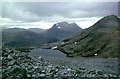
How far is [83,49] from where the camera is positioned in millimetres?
160375

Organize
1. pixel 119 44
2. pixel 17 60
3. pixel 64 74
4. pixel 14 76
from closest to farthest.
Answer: pixel 14 76, pixel 64 74, pixel 17 60, pixel 119 44

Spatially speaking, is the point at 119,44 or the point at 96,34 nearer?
the point at 119,44

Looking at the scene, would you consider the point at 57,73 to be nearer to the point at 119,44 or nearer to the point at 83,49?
the point at 119,44

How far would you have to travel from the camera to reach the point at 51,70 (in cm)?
4112

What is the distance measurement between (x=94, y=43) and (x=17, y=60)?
125740 millimetres

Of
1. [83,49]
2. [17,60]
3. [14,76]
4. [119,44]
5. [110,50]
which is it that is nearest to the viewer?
[14,76]

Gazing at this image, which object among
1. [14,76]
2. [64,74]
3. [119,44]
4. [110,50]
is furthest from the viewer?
[119,44]

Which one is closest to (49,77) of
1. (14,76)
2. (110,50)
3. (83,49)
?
(14,76)

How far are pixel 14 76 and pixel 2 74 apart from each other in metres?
1.64

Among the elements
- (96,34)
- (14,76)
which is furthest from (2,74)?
(96,34)

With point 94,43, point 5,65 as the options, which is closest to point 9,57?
point 5,65

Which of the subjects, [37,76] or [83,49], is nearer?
[37,76]

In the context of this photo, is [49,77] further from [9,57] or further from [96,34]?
[96,34]

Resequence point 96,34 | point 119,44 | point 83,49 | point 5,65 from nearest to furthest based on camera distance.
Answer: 1. point 5,65
2. point 119,44
3. point 83,49
4. point 96,34
